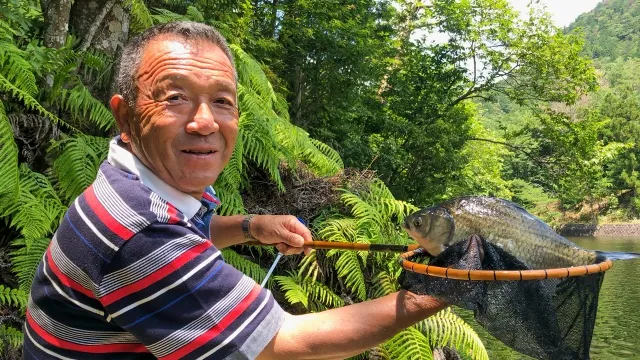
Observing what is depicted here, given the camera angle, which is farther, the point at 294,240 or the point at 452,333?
the point at 452,333

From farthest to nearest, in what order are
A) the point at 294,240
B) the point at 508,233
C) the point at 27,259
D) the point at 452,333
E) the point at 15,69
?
1. the point at 452,333
2. the point at 15,69
3. the point at 27,259
4. the point at 294,240
5. the point at 508,233

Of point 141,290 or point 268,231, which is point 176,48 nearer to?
point 141,290

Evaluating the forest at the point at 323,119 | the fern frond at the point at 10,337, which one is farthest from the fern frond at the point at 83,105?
the fern frond at the point at 10,337

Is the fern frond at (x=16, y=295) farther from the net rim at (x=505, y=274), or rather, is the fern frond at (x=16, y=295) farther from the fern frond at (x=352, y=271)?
the net rim at (x=505, y=274)

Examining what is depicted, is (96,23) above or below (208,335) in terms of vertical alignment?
above

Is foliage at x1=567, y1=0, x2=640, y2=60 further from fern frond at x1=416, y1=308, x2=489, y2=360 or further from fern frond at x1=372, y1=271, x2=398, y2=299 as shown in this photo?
fern frond at x1=416, y1=308, x2=489, y2=360

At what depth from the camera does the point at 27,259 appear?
3.15 meters

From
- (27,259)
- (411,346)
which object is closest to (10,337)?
(27,259)

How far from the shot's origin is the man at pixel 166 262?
117 cm

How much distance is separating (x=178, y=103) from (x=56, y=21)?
3106 millimetres

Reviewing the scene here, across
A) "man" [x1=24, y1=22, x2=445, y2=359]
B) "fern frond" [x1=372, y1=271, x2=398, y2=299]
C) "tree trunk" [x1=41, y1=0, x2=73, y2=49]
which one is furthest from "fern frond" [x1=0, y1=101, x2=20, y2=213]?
"fern frond" [x1=372, y1=271, x2=398, y2=299]

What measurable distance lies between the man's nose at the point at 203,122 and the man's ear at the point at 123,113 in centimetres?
20

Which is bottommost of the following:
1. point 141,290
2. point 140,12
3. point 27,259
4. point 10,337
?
point 10,337

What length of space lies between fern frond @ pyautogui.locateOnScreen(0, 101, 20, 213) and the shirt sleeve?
2190mm
